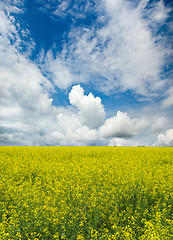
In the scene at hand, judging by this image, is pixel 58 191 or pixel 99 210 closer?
pixel 99 210

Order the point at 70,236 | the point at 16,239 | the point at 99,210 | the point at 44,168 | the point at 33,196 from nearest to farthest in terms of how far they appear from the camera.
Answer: the point at 16,239 → the point at 70,236 → the point at 99,210 → the point at 33,196 → the point at 44,168

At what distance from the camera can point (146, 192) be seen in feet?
27.7

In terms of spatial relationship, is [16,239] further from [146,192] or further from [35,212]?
[146,192]

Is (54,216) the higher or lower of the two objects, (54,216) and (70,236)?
the higher

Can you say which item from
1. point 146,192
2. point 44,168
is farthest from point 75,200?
point 44,168

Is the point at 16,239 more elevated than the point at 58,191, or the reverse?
the point at 58,191

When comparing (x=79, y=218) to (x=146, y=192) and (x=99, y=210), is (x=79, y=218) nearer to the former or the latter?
(x=99, y=210)

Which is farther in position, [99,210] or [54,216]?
[99,210]

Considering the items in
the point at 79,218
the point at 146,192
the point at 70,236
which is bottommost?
the point at 70,236

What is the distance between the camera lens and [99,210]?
6.79 metres

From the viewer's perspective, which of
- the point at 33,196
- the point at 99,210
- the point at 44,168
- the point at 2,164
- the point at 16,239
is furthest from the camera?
the point at 2,164

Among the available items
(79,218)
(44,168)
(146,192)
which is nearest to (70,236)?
(79,218)

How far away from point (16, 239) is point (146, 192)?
6175mm

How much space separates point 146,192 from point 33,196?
5.65 meters
